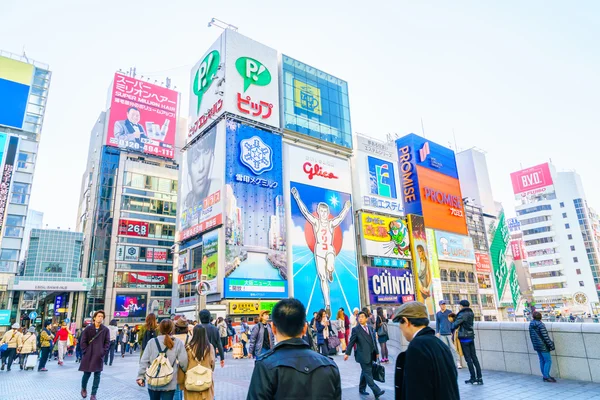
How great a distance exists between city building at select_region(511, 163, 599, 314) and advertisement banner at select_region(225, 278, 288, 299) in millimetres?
63468

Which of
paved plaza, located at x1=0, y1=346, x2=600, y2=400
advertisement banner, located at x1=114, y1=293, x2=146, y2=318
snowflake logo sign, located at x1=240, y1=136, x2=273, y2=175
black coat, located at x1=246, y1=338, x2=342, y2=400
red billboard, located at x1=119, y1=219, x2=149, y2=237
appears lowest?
paved plaza, located at x1=0, y1=346, x2=600, y2=400

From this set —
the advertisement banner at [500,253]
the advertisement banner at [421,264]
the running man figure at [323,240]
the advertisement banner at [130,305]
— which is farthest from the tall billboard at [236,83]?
the advertisement banner at [500,253]

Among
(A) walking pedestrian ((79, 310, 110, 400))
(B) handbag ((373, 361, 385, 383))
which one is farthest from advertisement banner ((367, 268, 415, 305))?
(A) walking pedestrian ((79, 310, 110, 400))

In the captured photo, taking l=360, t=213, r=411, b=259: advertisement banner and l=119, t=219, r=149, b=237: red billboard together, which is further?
l=119, t=219, r=149, b=237: red billboard

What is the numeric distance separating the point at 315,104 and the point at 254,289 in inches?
886

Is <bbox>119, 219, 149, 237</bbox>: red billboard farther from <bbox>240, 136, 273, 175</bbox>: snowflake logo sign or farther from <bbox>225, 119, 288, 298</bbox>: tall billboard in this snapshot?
<bbox>240, 136, 273, 175</bbox>: snowflake logo sign

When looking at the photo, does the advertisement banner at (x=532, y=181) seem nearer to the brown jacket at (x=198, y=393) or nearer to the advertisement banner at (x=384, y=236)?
the advertisement banner at (x=384, y=236)

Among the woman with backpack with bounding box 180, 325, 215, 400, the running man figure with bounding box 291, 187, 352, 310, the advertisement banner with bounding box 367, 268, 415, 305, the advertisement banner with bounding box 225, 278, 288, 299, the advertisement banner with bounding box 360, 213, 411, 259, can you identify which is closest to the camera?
the woman with backpack with bounding box 180, 325, 215, 400

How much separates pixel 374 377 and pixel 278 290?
29.8 m

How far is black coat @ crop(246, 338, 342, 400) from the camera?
2.45 meters

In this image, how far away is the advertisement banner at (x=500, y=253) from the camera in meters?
66.4

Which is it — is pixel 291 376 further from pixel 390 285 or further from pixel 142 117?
pixel 142 117

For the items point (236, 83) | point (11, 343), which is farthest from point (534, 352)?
point (236, 83)

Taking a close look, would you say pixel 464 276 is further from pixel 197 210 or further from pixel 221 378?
pixel 221 378
